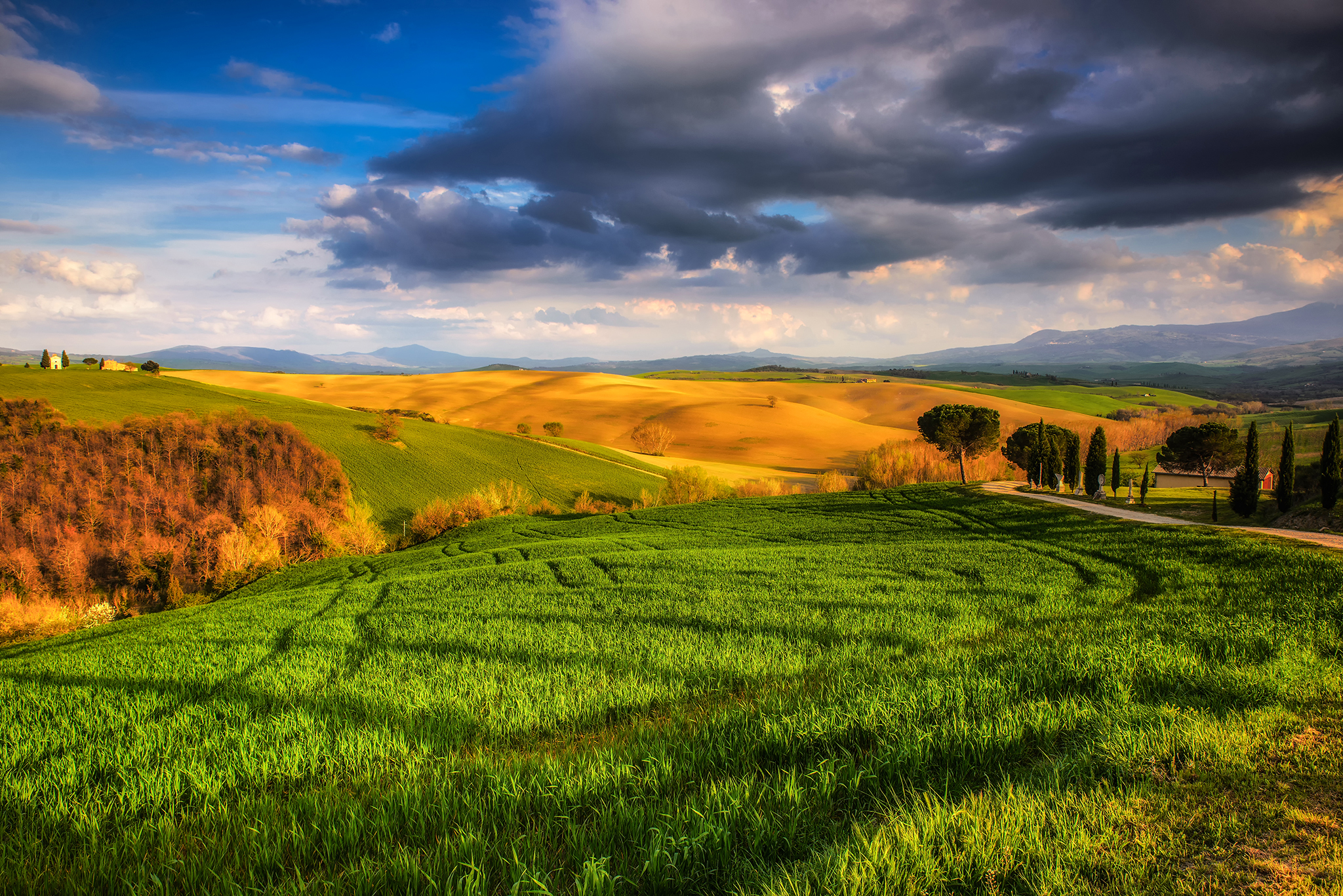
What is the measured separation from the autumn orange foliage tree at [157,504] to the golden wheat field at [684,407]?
58.6 meters

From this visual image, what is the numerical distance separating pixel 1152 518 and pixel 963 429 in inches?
1393

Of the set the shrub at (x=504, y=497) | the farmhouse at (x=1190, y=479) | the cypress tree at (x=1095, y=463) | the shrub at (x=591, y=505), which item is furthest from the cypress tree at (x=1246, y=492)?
the shrub at (x=504, y=497)

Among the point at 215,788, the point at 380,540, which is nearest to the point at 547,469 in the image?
the point at 380,540

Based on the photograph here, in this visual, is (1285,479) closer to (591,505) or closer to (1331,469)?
(1331,469)

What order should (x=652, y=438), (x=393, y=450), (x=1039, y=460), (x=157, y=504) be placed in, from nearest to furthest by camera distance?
(x=1039, y=460), (x=157, y=504), (x=393, y=450), (x=652, y=438)

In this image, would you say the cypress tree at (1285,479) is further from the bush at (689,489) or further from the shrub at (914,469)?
the bush at (689,489)

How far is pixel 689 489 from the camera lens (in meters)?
70.4

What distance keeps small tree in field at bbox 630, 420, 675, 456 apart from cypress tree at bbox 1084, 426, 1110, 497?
75.1 meters

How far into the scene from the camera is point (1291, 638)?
8625mm

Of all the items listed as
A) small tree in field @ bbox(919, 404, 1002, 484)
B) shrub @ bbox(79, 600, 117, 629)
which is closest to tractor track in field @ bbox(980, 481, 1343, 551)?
small tree in field @ bbox(919, 404, 1002, 484)

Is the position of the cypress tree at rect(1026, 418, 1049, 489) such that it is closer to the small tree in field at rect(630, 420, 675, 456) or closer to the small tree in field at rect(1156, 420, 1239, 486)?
the small tree in field at rect(1156, 420, 1239, 486)

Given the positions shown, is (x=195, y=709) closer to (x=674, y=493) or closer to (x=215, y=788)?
(x=215, y=788)

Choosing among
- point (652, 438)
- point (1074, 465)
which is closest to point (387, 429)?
point (652, 438)

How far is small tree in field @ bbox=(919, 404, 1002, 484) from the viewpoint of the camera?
62.5m
